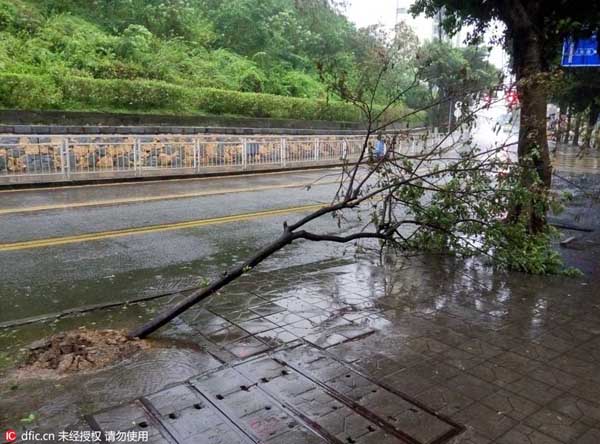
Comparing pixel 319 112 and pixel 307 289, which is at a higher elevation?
pixel 319 112

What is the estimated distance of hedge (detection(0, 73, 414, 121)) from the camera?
16005 mm

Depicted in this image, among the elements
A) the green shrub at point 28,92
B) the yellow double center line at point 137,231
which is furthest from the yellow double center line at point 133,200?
the green shrub at point 28,92

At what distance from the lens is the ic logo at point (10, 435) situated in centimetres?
305

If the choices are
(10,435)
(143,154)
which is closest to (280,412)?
(10,435)

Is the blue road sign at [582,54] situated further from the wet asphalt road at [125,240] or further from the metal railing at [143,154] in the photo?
the wet asphalt road at [125,240]

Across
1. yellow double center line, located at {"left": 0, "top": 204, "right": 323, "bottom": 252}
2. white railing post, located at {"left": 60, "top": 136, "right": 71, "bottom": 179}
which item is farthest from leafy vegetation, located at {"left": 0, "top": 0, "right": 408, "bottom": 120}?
yellow double center line, located at {"left": 0, "top": 204, "right": 323, "bottom": 252}

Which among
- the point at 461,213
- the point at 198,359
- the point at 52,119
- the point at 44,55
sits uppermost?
the point at 44,55

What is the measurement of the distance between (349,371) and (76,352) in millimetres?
2095

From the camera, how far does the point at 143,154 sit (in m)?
15.1

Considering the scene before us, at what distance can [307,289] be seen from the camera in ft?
19.2

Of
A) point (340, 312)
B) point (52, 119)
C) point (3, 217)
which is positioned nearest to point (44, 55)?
point (52, 119)

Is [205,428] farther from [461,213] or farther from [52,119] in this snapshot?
[52,119]

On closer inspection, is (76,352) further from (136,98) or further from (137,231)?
(136,98)

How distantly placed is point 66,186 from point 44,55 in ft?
26.4
